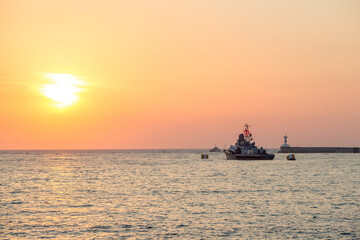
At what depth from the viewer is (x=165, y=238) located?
29.9 m

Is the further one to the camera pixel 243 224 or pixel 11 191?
pixel 11 191

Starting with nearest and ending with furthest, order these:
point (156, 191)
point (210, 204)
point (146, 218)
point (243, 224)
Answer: point (243, 224) < point (146, 218) < point (210, 204) < point (156, 191)

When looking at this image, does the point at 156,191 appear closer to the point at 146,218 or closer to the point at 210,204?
the point at 210,204

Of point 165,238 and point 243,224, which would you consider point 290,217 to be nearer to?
point 243,224

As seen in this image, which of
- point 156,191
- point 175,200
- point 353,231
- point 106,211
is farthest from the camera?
point 156,191

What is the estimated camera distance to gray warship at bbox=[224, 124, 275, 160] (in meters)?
169

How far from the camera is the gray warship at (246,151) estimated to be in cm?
16888

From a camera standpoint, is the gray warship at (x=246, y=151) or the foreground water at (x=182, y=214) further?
the gray warship at (x=246, y=151)

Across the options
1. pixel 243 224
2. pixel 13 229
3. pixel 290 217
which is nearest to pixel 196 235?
pixel 243 224

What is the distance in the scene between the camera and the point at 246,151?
170 meters

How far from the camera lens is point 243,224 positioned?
34.9 m

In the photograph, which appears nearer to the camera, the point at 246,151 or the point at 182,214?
the point at 182,214

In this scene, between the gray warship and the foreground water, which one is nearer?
the foreground water

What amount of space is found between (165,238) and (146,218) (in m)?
8.16
